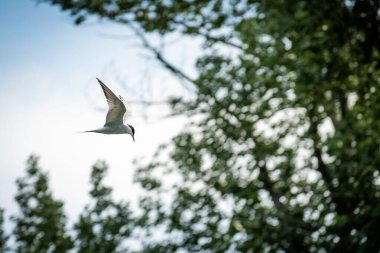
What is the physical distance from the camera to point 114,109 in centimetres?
457

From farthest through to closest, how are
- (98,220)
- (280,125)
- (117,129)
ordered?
1. (98,220)
2. (280,125)
3. (117,129)

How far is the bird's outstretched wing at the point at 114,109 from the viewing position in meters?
4.50

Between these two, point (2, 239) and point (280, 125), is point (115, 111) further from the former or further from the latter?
point (2, 239)

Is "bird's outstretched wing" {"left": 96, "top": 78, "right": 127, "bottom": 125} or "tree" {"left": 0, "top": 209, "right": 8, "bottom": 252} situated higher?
"tree" {"left": 0, "top": 209, "right": 8, "bottom": 252}

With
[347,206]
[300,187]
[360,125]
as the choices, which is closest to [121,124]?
[360,125]

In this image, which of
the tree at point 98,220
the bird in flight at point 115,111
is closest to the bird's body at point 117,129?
the bird in flight at point 115,111

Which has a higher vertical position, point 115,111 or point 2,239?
point 2,239

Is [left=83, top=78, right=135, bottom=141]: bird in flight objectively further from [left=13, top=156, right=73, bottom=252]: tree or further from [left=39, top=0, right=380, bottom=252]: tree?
[left=13, top=156, right=73, bottom=252]: tree

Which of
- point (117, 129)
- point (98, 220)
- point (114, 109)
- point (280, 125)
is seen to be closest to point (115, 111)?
point (114, 109)

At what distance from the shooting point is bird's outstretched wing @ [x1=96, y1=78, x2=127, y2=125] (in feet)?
14.8

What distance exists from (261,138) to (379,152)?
14.8ft

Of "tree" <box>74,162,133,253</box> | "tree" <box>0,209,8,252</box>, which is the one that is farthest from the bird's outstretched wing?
"tree" <box>0,209,8,252</box>

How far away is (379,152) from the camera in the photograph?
8180 millimetres

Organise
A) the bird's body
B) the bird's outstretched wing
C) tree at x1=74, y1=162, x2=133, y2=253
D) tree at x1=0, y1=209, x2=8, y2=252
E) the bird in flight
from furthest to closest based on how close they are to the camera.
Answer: tree at x1=0, y1=209, x2=8, y2=252, tree at x1=74, y1=162, x2=133, y2=253, the bird's outstretched wing, the bird in flight, the bird's body
